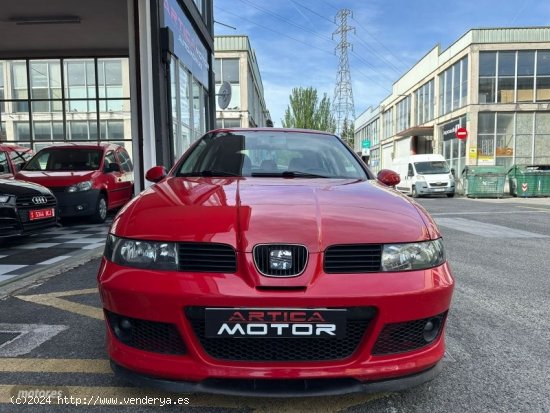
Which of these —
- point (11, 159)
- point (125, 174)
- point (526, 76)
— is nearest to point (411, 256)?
point (11, 159)

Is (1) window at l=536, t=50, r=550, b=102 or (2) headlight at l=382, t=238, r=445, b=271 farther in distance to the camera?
A: (1) window at l=536, t=50, r=550, b=102

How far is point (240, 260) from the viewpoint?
77.6 inches

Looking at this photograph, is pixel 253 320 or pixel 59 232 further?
pixel 59 232

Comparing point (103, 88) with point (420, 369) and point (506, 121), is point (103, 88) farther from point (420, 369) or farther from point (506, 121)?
point (506, 121)

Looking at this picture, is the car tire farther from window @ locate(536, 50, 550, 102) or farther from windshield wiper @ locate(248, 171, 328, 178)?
window @ locate(536, 50, 550, 102)

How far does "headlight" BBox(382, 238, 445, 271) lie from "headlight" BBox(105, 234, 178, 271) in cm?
95

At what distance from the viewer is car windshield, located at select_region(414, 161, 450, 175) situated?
72.2ft

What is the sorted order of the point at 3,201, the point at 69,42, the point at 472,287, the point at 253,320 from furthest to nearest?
the point at 69,42, the point at 3,201, the point at 472,287, the point at 253,320

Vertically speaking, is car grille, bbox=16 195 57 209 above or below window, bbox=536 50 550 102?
below

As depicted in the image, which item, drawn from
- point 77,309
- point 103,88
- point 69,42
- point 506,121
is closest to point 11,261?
point 77,309

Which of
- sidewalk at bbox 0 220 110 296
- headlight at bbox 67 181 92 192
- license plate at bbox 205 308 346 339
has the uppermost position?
headlight at bbox 67 181 92 192

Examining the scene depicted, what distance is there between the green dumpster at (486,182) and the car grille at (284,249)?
21.1 metres

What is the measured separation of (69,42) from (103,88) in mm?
2842

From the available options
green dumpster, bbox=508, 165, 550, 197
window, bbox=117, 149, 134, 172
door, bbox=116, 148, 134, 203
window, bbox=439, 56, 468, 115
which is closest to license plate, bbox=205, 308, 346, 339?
door, bbox=116, 148, 134, 203
